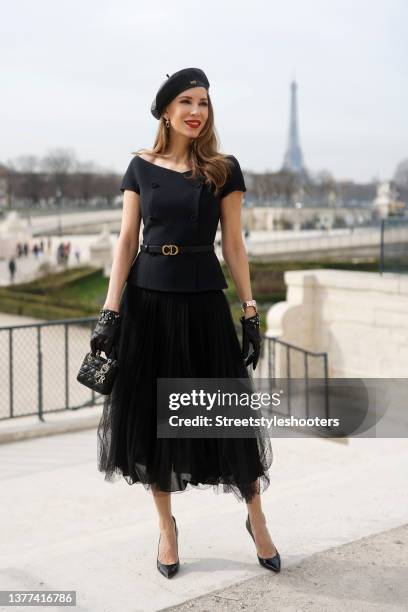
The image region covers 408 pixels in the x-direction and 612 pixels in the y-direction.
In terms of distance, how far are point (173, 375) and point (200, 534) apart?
859 mm

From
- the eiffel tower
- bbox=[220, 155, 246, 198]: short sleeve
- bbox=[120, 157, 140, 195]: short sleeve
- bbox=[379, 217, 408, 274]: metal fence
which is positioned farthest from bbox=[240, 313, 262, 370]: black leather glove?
the eiffel tower

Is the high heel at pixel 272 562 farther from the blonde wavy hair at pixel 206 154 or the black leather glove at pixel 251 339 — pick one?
the blonde wavy hair at pixel 206 154

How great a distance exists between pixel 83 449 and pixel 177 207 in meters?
3.54

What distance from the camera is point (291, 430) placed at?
268 inches

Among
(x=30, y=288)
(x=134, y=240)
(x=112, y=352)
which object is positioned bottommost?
(x=30, y=288)

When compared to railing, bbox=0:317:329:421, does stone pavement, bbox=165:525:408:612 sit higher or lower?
higher

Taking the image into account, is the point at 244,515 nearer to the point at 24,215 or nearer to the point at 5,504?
the point at 5,504

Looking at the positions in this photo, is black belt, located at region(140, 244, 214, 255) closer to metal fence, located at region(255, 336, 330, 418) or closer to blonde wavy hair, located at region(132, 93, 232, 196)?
blonde wavy hair, located at region(132, 93, 232, 196)

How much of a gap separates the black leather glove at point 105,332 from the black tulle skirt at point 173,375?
10cm

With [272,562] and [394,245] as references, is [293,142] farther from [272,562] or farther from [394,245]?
[272,562]

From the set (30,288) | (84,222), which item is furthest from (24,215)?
(30,288)

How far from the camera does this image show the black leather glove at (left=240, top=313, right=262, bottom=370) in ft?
10.6

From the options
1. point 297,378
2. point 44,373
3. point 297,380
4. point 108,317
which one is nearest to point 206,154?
point 108,317

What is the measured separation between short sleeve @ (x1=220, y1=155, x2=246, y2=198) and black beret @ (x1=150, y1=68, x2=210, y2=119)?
0.33 meters
